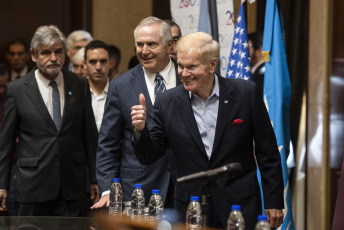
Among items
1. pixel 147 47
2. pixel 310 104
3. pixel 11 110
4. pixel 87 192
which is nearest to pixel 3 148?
pixel 11 110

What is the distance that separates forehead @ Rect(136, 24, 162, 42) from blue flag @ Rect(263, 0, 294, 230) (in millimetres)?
1165

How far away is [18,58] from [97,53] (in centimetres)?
185

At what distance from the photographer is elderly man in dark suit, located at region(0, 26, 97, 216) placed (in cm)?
527

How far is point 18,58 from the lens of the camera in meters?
8.23

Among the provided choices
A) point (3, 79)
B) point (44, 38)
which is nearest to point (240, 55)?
point (44, 38)

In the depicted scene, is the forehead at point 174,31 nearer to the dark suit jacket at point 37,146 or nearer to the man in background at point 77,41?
the dark suit jacket at point 37,146

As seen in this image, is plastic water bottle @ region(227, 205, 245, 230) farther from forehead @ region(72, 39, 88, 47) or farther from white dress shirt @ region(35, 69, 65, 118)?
forehead @ region(72, 39, 88, 47)

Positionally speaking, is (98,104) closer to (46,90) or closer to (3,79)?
(46,90)

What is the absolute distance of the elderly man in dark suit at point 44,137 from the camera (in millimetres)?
5270

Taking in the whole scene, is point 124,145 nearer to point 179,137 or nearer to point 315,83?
point 179,137

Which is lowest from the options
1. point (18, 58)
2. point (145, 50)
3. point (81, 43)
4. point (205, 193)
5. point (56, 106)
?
point (205, 193)

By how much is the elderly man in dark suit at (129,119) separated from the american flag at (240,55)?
101 cm

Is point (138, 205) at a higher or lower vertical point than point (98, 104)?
lower

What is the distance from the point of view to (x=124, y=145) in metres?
4.64
